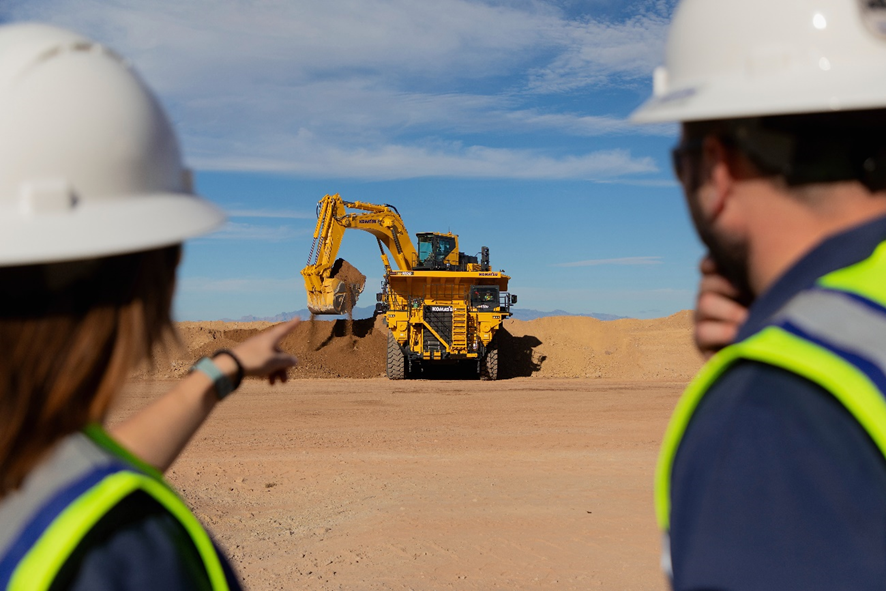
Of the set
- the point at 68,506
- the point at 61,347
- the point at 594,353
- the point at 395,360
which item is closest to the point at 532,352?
the point at 594,353

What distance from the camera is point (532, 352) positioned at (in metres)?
26.5

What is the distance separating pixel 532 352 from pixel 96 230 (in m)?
25.5

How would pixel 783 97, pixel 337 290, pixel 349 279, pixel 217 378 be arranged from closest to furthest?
pixel 783 97 < pixel 217 378 < pixel 337 290 < pixel 349 279

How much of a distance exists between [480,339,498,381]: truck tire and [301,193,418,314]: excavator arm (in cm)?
368

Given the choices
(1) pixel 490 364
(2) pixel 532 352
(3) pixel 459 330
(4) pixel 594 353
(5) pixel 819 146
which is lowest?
(4) pixel 594 353

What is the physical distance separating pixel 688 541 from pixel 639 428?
12.9 m

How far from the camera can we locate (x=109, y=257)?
4.62 feet

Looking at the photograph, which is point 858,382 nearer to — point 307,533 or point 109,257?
point 109,257

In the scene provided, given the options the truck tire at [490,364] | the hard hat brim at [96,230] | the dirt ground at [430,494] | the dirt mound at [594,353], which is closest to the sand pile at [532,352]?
the dirt mound at [594,353]

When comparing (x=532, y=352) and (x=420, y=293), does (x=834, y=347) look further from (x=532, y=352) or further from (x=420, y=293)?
(x=532, y=352)

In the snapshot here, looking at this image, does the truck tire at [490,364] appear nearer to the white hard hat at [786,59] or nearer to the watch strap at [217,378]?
the watch strap at [217,378]

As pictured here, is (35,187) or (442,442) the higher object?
(35,187)

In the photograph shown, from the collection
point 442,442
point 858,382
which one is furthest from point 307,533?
point 858,382

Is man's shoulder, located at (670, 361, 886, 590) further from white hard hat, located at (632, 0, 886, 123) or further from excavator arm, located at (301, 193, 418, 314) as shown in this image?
excavator arm, located at (301, 193, 418, 314)
